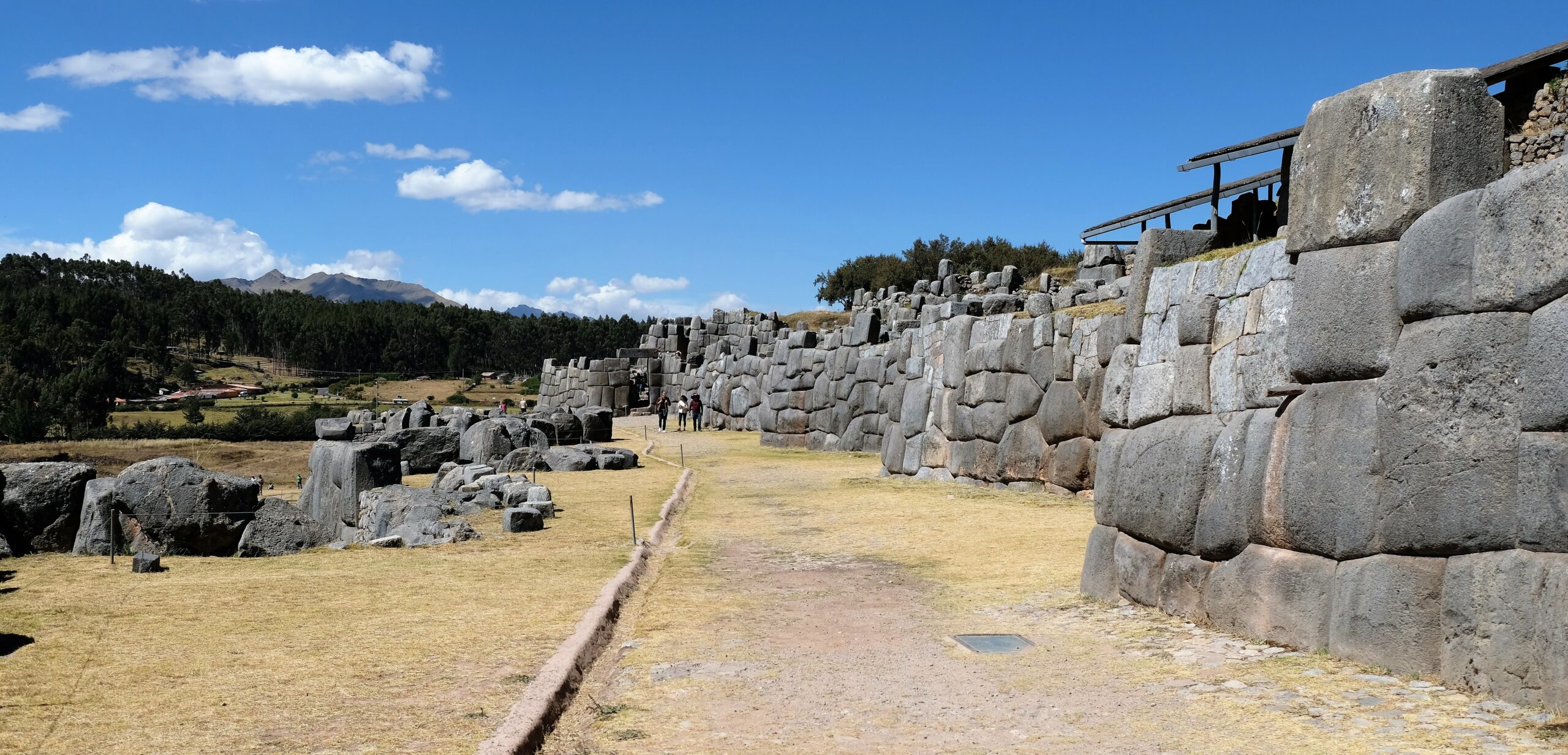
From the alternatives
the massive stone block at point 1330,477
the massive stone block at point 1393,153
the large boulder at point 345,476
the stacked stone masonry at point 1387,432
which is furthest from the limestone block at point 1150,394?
the large boulder at point 345,476

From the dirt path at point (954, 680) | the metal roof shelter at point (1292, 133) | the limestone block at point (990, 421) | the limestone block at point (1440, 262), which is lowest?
the dirt path at point (954, 680)

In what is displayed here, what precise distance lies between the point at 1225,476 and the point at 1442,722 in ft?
8.10

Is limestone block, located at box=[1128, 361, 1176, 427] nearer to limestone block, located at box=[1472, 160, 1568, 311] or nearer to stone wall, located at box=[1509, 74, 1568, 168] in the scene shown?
limestone block, located at box=[1472, 160, 1568, 311]

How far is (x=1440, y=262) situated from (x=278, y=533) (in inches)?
473

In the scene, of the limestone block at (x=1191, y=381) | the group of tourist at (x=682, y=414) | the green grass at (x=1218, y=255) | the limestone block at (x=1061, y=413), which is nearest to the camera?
the limestone block at (x=1191, y=381)

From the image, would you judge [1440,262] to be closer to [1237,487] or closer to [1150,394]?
[1237,487]

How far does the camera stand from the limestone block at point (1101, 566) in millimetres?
8867

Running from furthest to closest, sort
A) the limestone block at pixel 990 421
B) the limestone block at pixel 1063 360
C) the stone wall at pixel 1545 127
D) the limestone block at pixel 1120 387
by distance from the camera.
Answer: the stone wall at pixel 1545 127 < the limestone block at pixel 990 421 < the limestone block at pixel 1063 360 < the limestone block at pixel 1120 387

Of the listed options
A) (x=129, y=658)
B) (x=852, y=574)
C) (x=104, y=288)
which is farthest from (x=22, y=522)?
(x=104, y=288)

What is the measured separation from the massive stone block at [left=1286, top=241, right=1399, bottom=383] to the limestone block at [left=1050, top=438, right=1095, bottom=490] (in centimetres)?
→ 959

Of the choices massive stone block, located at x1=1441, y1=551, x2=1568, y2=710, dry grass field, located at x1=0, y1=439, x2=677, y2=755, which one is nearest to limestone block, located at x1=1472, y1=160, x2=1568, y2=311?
massive stone block, located at x1=1441, y1=551, x2=1568, y2=710

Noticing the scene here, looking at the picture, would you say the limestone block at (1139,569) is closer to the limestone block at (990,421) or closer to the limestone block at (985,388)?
the limestone block at (990,421)

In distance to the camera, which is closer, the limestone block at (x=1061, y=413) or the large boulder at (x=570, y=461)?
the limestone block at (x=1061, y=413)

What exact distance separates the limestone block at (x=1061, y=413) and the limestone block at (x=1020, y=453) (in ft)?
0.74
